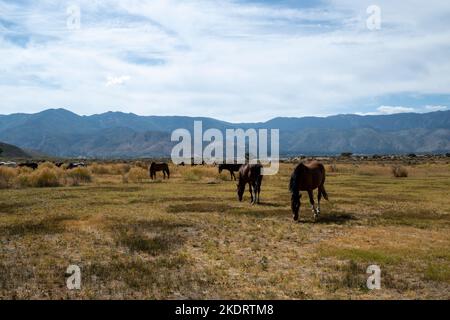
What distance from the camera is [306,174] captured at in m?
20.8

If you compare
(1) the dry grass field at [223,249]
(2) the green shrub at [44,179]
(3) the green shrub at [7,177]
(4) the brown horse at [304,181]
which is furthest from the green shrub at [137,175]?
(4) the brown horse at [304,181]

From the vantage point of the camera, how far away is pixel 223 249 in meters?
14.5

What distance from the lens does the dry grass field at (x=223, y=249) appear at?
33.9 feet

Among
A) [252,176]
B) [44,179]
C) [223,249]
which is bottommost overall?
[223,249]

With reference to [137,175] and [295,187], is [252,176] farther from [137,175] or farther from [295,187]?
[137,175]

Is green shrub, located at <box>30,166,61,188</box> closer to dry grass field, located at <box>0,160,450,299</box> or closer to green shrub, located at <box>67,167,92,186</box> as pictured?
green shrub, located at <box>67,167,92,186</box>

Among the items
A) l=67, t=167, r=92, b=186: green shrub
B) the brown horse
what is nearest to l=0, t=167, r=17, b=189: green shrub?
l=67, t=167, r=92, b=186: green shrub

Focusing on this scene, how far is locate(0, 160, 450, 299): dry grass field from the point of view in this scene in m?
10.3

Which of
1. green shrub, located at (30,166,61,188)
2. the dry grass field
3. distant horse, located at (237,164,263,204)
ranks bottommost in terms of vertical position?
the dry grass field

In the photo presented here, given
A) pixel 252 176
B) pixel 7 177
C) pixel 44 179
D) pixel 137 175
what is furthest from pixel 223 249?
pixel 137 175
